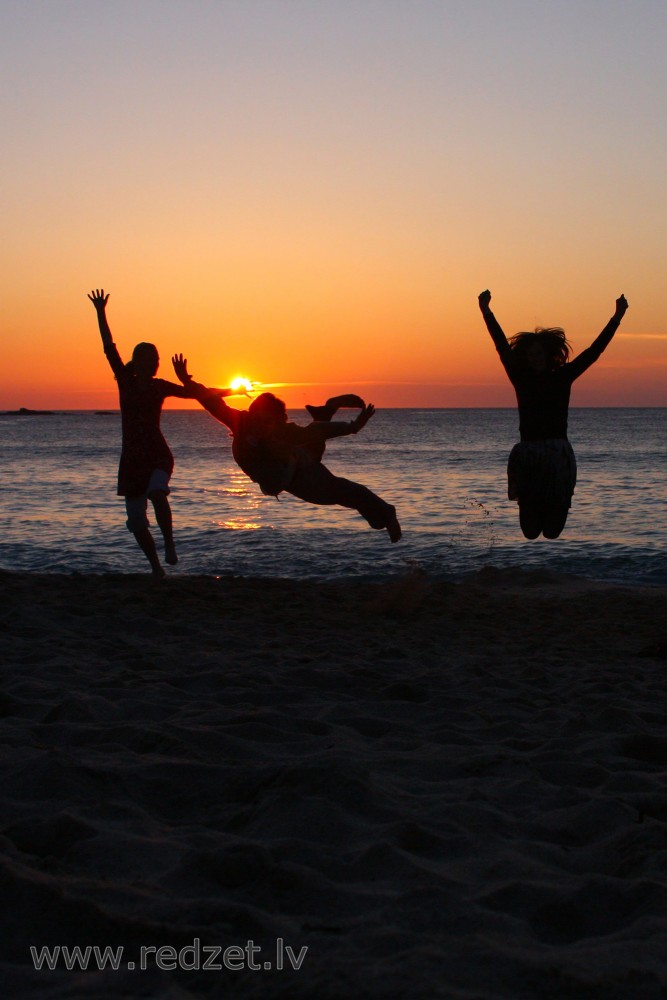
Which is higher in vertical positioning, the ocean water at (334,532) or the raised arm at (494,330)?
the raised arm at (494,330)

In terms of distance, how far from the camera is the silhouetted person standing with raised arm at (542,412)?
6.44m

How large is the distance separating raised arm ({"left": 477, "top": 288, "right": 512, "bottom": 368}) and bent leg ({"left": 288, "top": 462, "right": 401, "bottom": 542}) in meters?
1.50

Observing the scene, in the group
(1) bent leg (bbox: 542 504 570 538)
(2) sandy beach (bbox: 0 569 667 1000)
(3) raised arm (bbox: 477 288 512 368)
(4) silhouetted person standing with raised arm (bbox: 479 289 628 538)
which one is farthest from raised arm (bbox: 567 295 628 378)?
(2) sandy beach (bbox: 0 569 667 1000)

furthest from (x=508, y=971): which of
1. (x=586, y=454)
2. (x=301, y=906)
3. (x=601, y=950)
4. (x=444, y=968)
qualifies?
(x=586, y=454)

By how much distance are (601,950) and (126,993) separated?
128cm

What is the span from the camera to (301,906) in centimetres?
277

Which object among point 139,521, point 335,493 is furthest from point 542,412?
point 139,521

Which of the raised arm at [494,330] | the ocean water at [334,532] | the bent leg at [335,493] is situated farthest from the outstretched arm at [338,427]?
the ocean water at [334,532]

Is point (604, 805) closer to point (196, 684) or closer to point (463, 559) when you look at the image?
point (196, 684)

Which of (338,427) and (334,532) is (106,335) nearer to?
(338,427)

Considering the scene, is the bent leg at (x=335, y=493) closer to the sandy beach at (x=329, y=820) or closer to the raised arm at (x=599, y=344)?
the sandy beach at (x=329, y=820)

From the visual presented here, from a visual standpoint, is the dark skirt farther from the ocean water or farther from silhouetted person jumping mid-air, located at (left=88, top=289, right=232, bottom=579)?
the ocean water

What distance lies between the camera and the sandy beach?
→ 240cm

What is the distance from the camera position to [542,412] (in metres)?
6.51
